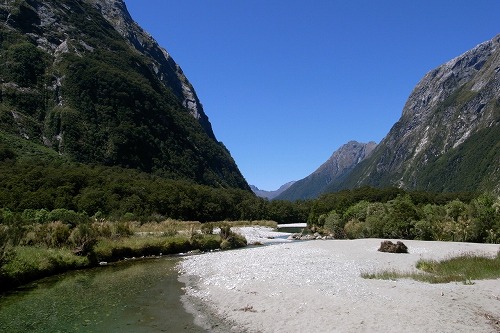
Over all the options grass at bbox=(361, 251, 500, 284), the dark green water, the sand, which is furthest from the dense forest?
grass at bbox=(361, 251, 500, 284)

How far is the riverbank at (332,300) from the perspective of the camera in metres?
15.1

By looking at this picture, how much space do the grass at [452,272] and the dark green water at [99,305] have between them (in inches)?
490

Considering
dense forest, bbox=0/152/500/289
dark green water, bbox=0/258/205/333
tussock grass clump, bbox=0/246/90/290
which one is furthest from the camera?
dense forest, bbox=0/152/500/289

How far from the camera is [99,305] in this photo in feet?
72.1

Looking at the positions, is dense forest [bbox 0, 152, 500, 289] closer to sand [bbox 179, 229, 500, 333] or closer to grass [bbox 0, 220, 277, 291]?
grass [bbox 0, 220, 277, 291]

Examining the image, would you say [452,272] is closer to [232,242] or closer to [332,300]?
[332,300]

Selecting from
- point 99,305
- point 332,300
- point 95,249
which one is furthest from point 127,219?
point 332,300

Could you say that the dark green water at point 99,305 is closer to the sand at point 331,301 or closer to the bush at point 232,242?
the sand at point 331,301

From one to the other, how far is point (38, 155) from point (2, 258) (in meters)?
125

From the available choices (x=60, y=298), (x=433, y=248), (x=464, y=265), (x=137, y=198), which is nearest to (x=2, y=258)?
(x=60, y=298)

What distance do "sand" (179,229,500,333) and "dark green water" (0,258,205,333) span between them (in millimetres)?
1384

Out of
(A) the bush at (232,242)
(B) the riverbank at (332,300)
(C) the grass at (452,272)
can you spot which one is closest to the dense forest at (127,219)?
(A) the bush at (232,242)

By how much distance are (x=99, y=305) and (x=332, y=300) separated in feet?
41.2

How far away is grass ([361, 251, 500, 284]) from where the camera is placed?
75.3ft
